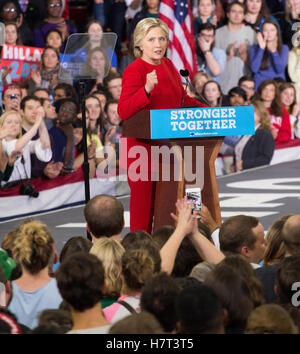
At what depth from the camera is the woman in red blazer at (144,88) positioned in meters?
5.83

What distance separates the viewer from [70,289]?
3.34 metres

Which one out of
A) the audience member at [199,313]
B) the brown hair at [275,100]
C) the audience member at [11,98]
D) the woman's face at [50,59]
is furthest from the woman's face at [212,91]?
the audience member at [199,313]

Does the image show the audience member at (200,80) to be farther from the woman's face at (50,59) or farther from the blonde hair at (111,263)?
the blonde hair at (111,263)

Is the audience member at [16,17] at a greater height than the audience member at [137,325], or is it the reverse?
the audience member at [16,17]

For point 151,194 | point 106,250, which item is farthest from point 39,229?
point 151,194

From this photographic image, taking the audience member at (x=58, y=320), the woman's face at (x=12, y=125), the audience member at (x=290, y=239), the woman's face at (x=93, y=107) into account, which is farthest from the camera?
the woman's face at (x=93, y=107)

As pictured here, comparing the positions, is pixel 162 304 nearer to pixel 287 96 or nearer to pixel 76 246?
pixel 76 246

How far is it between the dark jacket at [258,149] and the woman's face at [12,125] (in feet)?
11.6

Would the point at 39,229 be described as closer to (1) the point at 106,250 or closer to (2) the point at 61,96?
(1) the point at 106,250

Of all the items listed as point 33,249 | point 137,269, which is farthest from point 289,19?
point 137,269

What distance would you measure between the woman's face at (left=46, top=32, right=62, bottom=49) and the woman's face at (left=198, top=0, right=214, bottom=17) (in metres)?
2.88

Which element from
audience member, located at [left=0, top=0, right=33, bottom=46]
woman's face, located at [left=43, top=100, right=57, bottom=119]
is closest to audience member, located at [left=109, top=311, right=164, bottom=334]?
woman's face, located at [left=43, top=100, right=57, bottom=119]
